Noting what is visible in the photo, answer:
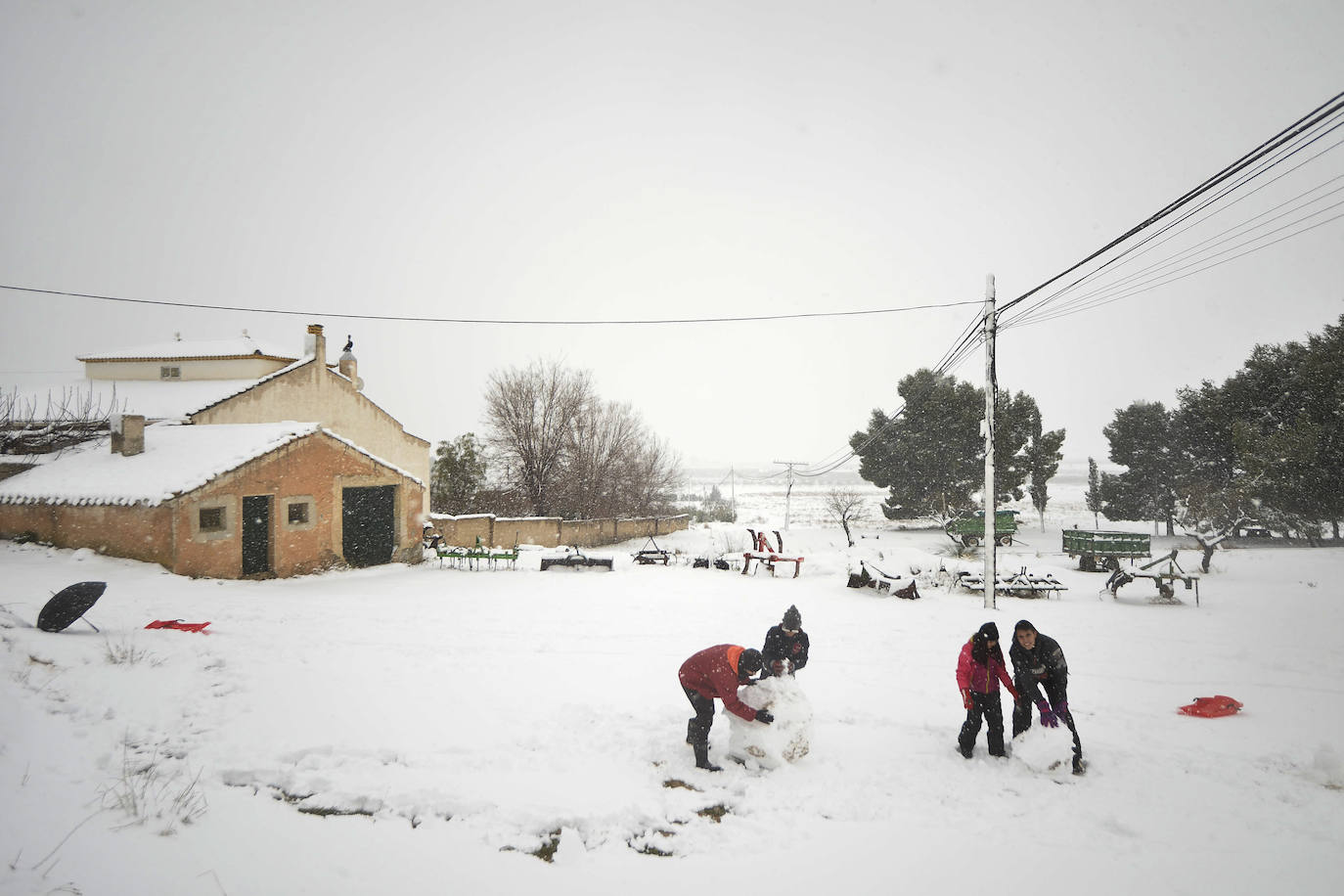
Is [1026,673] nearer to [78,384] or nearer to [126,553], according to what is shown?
[126,553]

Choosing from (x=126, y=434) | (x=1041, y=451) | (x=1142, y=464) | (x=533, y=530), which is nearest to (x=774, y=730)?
(x=126, y=434)

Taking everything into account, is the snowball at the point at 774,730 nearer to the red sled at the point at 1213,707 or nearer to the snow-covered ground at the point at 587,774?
the snow-covered ground at the point at 587,774

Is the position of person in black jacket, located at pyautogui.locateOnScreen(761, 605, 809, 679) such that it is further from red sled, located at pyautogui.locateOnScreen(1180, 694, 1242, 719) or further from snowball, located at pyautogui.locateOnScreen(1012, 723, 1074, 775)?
red sled, located at pyautogui.locateOnScreen(1180, 694, 1242, 719)

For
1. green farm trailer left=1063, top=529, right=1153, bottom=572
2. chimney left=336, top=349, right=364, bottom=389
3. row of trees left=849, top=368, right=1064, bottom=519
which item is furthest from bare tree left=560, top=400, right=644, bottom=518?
green farm trailer left=1063, top=529, right=1153, bottom=572

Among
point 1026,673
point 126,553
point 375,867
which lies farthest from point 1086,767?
point 126,553

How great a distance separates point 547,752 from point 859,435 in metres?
38.5

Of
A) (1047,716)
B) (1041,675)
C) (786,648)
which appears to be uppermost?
(786,648)

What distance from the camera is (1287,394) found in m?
26.9

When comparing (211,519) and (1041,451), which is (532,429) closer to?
(211,519)

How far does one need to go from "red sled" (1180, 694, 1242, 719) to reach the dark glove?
275cm

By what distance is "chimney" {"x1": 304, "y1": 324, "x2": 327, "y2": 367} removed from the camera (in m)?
23.5

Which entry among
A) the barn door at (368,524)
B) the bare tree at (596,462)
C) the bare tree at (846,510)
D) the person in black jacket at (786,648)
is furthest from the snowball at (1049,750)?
the bare tree at (596,462)

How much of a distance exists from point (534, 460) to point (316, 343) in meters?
14.7

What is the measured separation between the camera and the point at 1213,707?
22.3 ft
